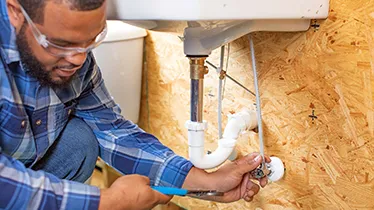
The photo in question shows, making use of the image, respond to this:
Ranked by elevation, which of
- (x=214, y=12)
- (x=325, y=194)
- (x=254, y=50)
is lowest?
(x=325, y=194)

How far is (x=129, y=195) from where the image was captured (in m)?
0.79

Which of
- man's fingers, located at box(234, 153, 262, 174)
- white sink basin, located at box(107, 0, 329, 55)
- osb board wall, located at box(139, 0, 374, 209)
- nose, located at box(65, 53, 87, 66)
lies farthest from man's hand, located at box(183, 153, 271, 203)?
nose, located at box(65, 53, 87, 66)

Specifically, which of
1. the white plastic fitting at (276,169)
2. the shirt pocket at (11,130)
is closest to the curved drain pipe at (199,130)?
the white plastic fitting at (276,169)

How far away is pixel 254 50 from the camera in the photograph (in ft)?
3.56

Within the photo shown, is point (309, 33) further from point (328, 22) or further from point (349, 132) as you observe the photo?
point (349, 132)

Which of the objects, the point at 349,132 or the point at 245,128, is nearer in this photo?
the point at 349,132

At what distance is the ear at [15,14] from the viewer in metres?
0.72

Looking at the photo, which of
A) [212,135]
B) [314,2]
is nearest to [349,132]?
[314,2]

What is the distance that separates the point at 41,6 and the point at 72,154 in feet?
1.25

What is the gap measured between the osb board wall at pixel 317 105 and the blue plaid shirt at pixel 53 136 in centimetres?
25

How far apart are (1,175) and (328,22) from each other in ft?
2.22

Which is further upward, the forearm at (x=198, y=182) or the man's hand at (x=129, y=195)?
the man's hand at (x=129, y=195)

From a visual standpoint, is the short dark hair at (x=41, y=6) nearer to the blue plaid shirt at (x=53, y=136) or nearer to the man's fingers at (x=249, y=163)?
the blue plaid shirt at (x=53, y=136)

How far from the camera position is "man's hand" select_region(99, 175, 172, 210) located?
2.54 feet
